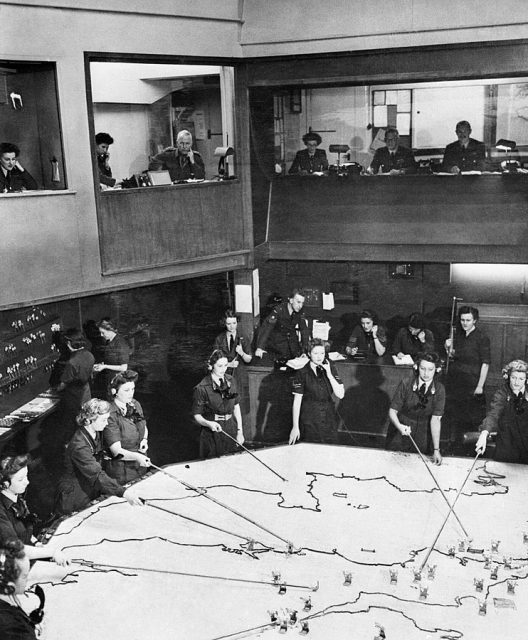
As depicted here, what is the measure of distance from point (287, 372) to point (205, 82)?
123 inches

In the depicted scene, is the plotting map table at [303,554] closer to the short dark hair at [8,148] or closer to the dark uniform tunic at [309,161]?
the short dark hair at [8,148]

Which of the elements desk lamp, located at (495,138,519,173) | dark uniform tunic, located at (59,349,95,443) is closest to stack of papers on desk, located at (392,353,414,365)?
desk lamp, located at (495,138,519,173)

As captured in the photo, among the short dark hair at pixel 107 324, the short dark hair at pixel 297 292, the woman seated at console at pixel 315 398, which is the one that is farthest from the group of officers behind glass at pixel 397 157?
the short dark hair at pixel 107 324

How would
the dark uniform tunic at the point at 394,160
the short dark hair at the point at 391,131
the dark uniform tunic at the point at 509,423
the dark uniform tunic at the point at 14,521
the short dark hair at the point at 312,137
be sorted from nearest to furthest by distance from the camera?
the dark uniform tunic at the point at 14,521, the dark uniform tunic at the point at 509,423, the short dark hair at the point at 391,131, the dark uniform tunic at the point at 394,160, the short dark hair at the point at 312,137

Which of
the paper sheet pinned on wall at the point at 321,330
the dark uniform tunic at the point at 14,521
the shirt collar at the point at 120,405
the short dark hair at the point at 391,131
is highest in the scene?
the short dark hair at the point at 391,131

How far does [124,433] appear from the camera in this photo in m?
6.79

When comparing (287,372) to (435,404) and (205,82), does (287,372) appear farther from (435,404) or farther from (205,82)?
(205,82)

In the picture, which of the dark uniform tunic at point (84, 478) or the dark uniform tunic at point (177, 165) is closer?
the dark uniform tunic at point (84, 478)

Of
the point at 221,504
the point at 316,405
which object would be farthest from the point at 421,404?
the point at 221,504

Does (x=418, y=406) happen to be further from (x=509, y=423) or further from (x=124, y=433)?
(x=124, y=433)

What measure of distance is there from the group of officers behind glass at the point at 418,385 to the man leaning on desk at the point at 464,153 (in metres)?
1.57

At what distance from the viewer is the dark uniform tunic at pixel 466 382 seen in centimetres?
804

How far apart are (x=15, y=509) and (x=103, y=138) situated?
380 centimetres

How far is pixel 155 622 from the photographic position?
5.12 metres
